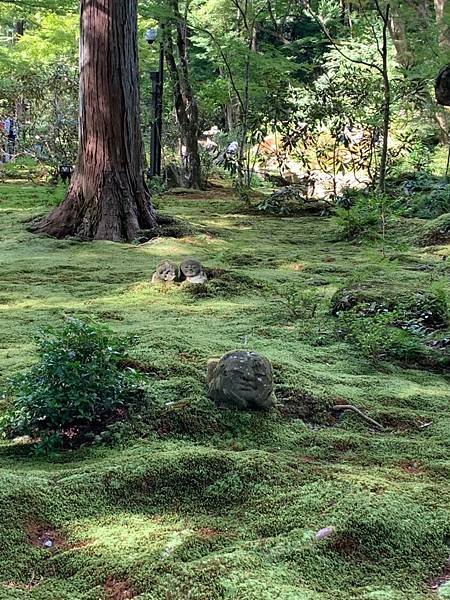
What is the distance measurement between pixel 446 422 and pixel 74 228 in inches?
213

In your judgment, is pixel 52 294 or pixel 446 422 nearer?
pixel 446 422

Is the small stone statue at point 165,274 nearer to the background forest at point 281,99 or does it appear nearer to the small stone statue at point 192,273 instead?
the small stone statue at point 192,273

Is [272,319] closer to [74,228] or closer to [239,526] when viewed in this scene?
[239,526]

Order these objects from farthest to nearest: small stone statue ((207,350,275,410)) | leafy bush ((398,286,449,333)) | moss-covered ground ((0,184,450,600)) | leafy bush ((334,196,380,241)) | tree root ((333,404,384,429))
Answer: leafy bush ((334,196,380,241)) → leafy bush ((398,286,449,333)) → tree root ((333,404,384,429)) → small stone statue ((207,350,275,410)) → moss-covered ground ((0,184,450,600))

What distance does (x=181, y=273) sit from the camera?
214 inches

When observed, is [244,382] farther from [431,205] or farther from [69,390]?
[431,205]

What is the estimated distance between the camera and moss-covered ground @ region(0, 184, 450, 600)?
1699 mm

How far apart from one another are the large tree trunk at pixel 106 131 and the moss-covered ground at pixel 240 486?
305cm

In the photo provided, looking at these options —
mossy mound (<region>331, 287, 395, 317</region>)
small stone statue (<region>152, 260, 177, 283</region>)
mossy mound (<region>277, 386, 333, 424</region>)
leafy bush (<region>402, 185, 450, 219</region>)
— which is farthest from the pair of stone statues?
leafy bush (<region>402, 185, 450, 219</region>)

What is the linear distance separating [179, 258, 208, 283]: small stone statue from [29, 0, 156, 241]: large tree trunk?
86.3 inches

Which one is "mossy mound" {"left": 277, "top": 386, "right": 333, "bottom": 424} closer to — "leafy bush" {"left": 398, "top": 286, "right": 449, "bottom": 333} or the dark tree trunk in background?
"leafy bush" {"left": 398, "top": 286, "right": 449, "bottom": 333}

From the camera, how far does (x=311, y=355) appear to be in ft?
12.4

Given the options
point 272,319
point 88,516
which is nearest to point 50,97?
point 272,319

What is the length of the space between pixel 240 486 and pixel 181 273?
133 inches
